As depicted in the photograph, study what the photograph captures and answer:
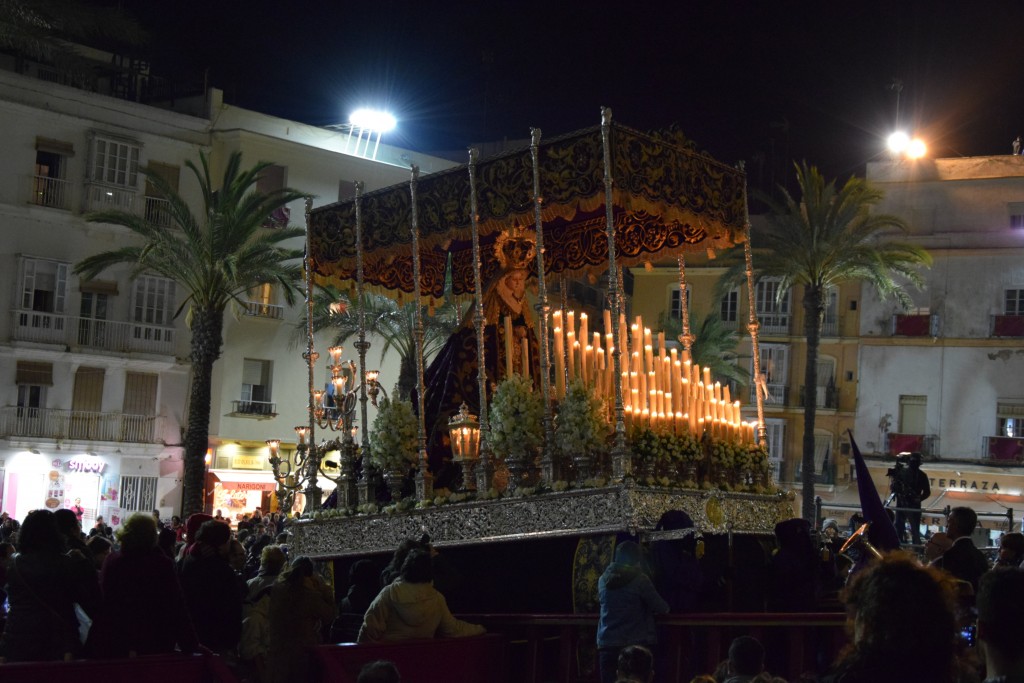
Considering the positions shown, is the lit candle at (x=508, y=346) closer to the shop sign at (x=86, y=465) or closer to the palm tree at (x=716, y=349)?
the shop sign at (x=86, y=465)

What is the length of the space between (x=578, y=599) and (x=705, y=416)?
2526 mm

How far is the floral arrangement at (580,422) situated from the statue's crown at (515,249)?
121 inches

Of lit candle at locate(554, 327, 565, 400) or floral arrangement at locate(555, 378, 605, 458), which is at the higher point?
lit candle at locate(554, 327, 565, 400)

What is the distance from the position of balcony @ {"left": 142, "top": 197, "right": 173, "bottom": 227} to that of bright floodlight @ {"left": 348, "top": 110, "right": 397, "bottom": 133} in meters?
7.31

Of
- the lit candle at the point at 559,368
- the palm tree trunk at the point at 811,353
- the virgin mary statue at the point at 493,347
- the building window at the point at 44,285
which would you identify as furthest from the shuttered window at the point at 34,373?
the lit candle at the point at 559,368

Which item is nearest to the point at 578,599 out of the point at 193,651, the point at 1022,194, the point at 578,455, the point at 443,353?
the point at 578,455

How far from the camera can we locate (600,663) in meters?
9.63

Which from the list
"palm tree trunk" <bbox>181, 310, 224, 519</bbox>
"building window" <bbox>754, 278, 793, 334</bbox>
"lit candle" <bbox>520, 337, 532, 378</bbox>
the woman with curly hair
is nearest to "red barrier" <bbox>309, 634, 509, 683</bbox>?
"lit candle" <bbox>520, 337, 532, 378</bbox>

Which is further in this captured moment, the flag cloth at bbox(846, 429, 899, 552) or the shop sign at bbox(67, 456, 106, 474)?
the shop sign at bbox(67, 456, 106, 474)

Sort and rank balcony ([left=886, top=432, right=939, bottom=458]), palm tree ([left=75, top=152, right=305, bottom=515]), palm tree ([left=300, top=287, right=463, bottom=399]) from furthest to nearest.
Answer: balcony ([left=886, top=432, right=939, bottom=458]) < palm tree ([left=300, top=287, right=463, bottom=399]) < palm tree ([left=75, top=152, right=305, bottom=515])

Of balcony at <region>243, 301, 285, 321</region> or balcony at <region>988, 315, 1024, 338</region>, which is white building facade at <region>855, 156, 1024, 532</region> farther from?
balcony at <region>243, 301, 285, 321</region>

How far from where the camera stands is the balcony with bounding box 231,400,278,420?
41.8 m

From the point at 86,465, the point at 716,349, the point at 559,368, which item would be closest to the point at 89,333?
the point at 86,465

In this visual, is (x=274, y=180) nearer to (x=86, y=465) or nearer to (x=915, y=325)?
(x=86, y=465)
